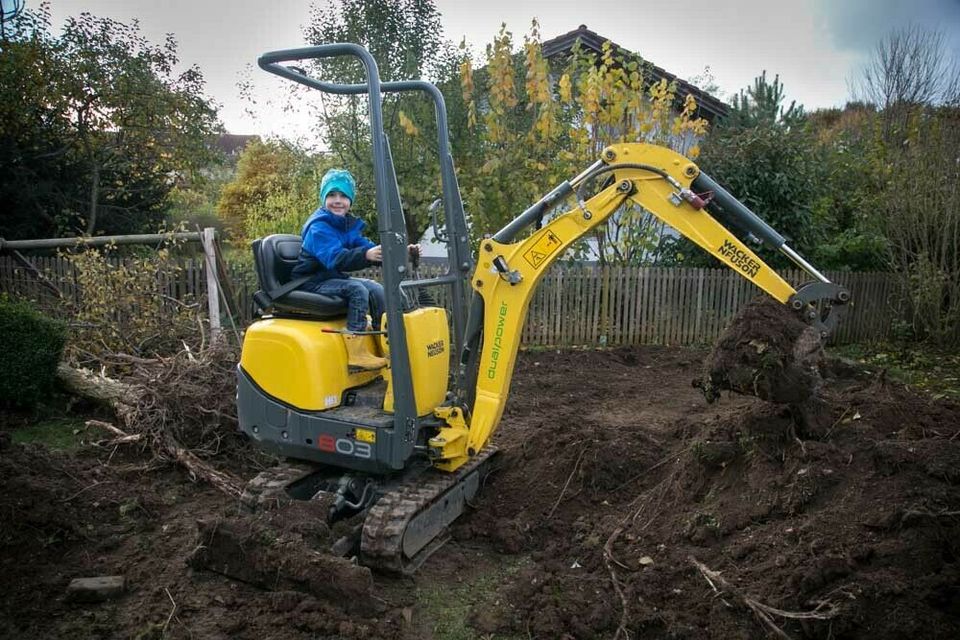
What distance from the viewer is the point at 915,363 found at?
1030cm

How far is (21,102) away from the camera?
1049 cm

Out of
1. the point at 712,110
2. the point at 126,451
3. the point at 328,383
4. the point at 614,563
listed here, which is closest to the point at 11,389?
the point at 126,451

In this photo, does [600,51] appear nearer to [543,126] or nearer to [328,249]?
[543,126]

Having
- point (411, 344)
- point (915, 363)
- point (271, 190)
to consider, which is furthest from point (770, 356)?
point (271, 190)

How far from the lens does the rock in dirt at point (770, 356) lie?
4.18 metres

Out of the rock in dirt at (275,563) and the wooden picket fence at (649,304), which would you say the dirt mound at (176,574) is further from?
the wooden picket fence at (649,304)

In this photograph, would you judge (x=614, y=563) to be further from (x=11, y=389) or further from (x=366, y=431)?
(x=11, y=389)

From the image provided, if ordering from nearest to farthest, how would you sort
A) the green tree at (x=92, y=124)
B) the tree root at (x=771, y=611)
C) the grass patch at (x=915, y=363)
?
the tree root at (x=771, y=611) < the grass patch at (x=915, y=363) < the green tree at (x=92, y=124)

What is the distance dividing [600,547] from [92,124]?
11155mm

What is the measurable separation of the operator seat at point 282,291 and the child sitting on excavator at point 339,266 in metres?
0.07

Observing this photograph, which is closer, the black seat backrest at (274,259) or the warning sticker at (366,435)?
the warning sticker at (366,435)

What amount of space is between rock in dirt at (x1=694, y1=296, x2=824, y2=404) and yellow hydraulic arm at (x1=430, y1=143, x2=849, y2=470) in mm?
109

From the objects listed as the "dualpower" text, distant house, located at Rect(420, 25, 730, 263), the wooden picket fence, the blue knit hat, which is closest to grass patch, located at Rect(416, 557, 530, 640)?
the "dualpower" text

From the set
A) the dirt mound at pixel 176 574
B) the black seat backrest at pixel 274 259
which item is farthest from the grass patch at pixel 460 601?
the black seat backrest at pixel 274 259
